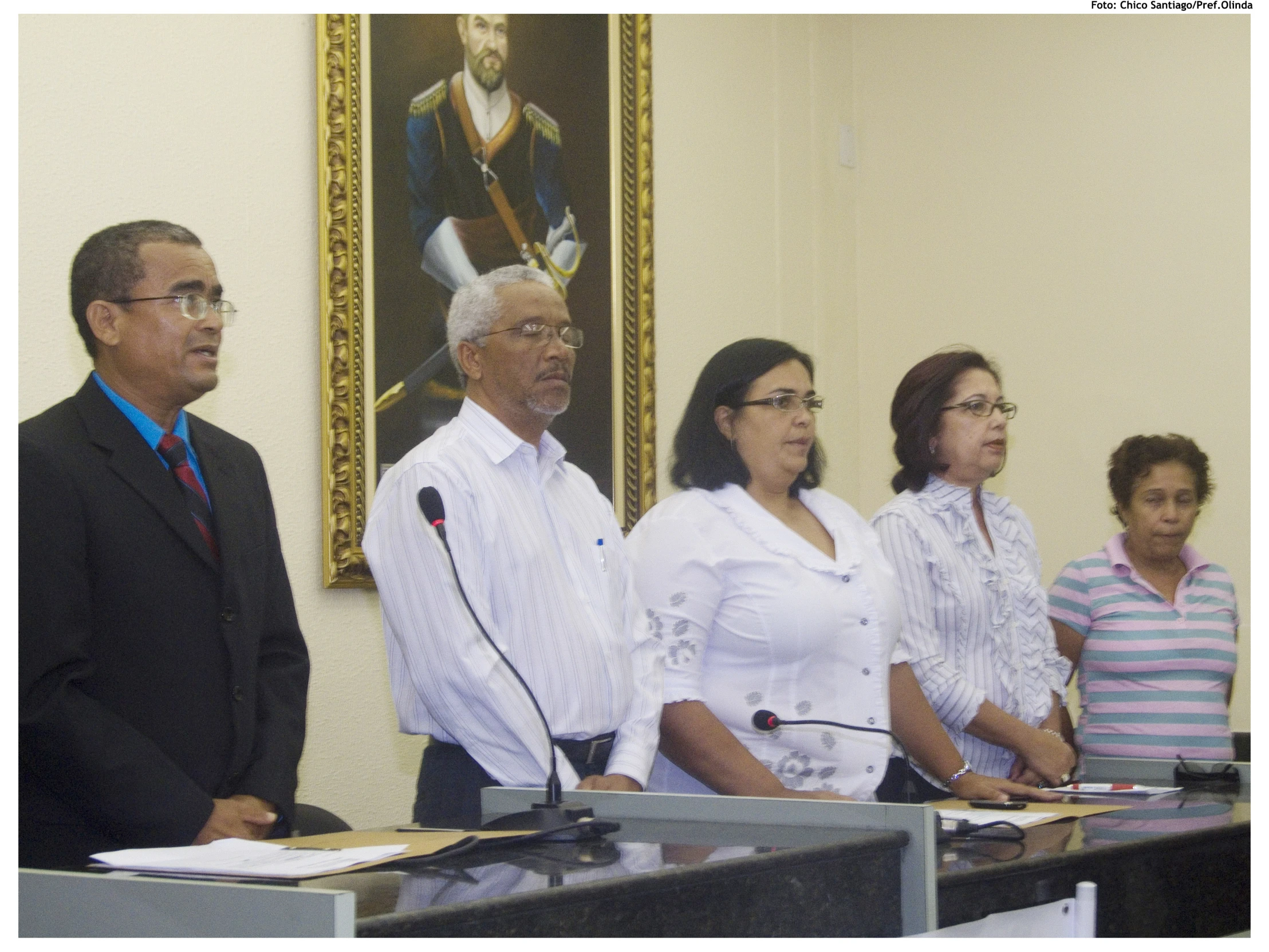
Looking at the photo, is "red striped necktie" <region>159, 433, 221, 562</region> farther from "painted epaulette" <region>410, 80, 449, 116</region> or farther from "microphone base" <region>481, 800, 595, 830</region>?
"painted epaulette" <region>410, 80, 449, 116</region>

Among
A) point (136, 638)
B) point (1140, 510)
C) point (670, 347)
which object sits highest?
point (670, 347)

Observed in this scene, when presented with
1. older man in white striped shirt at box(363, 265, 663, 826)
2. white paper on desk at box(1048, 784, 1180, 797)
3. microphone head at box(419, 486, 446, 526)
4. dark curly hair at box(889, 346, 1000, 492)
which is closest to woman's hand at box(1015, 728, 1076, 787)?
white paper on desk at box(1048, 784, 1180, 797)

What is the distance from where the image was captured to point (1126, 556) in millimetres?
3482

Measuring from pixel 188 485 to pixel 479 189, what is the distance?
78.1 inches

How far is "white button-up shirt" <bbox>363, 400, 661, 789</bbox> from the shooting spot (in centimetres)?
230

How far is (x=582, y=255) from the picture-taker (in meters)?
4.45

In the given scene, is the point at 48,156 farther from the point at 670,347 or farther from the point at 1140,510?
the point at 1140,510

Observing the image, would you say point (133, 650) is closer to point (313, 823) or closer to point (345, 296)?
point (313, 823)

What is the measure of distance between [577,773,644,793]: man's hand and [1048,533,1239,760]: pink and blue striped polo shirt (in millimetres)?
1413

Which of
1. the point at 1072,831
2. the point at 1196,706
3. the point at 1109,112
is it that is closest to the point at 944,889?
→ the point at 1072,831

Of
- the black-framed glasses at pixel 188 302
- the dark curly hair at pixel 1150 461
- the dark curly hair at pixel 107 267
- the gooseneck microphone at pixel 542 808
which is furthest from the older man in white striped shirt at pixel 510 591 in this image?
the dark curly hair at pixel 1150 461

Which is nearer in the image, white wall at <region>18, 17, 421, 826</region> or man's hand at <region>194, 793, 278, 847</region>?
man's hand at <region>194, 793, 278, 847</region>

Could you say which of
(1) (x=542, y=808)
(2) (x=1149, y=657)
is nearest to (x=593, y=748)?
(1) (x=542, y=808)

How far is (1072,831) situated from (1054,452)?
3073 mm
